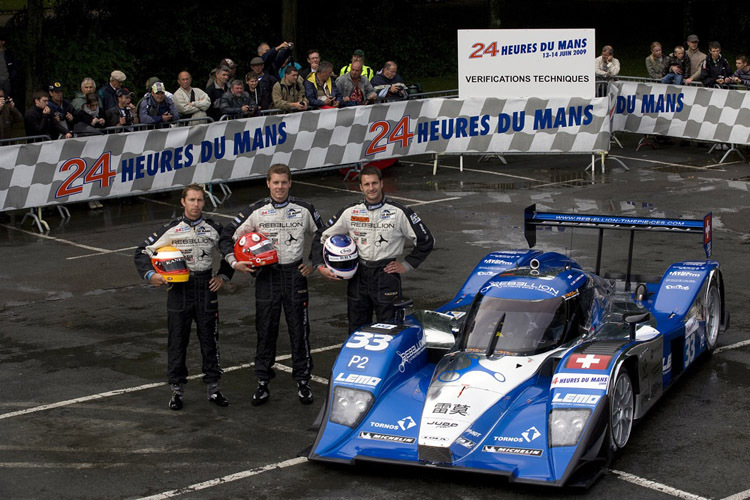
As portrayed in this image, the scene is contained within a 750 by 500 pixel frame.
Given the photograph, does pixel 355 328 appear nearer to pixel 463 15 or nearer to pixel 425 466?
pixel 425 466

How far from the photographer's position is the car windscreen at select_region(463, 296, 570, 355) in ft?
28.2

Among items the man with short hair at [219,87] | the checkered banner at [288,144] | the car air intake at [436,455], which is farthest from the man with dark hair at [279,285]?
the man with short hair at [219,87]

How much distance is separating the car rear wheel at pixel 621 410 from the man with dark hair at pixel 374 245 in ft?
7.17

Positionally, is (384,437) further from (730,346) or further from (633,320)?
(730,346)

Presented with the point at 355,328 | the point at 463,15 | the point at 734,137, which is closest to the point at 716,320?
the point at 355,328

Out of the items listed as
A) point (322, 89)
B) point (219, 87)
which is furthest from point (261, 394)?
point (322, 89)

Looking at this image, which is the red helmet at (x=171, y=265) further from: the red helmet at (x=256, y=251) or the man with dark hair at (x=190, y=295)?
the red helmet at (x=256, y=251)

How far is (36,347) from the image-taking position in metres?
11.4

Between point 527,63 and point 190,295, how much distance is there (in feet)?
41.0

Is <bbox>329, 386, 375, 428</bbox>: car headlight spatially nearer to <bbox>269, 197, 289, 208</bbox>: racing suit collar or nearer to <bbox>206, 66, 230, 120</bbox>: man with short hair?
<bbox>269, 197, 289, 208</bbox>: racing suit collar

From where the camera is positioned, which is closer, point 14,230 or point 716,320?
point 716,320

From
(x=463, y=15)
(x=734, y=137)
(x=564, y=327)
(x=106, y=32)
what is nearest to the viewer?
(x=564, y=327)

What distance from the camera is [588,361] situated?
818cm

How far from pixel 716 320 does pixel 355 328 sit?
3.48 metres
